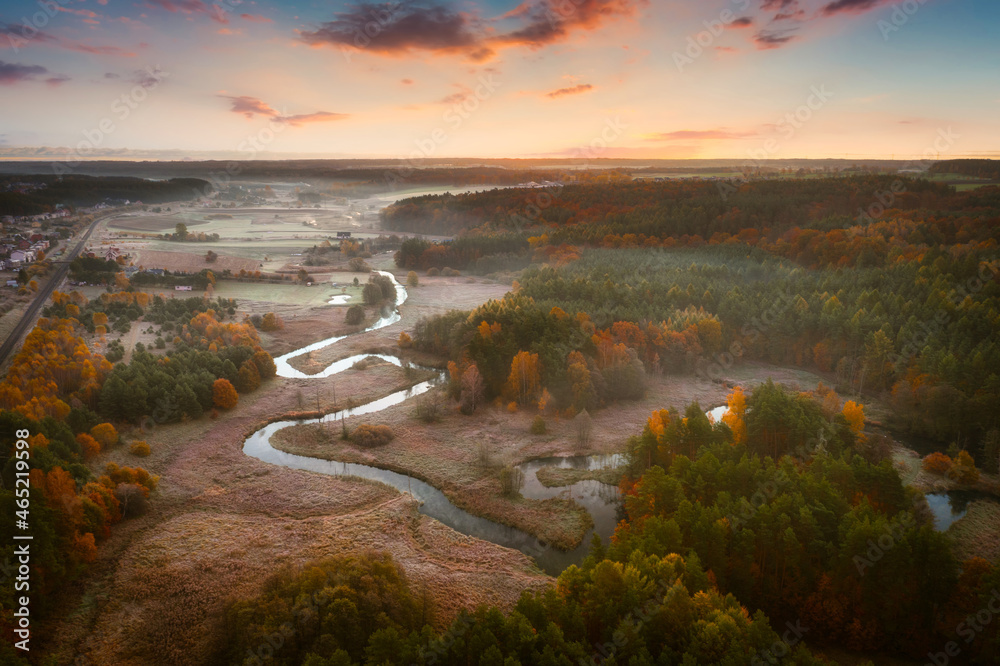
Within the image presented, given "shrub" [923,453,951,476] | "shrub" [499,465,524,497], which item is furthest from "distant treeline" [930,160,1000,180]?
"shrub" [499,465,524,497]

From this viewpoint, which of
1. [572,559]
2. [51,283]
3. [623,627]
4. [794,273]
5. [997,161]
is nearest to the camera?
[623,627]

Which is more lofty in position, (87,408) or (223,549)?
(87,408)

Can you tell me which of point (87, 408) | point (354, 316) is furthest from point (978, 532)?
point (354, 316)

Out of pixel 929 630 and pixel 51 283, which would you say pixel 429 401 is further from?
pixel 51 283

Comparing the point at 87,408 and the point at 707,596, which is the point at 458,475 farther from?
the point at 87,408

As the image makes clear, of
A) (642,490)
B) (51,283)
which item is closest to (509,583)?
(642,490)

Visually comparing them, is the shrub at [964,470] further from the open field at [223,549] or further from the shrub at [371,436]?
the shrub at [371,436]

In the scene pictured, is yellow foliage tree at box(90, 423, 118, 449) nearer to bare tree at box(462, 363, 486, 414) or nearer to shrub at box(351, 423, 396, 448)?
shrub at box(351, 423, 396, 448)
